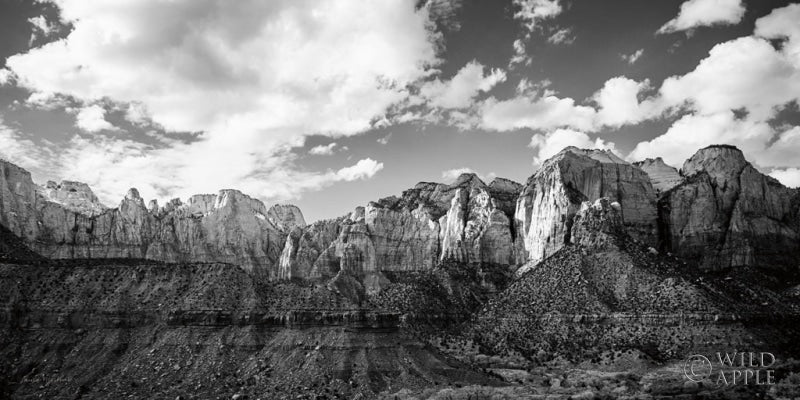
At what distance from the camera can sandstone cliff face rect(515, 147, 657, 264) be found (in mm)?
173125

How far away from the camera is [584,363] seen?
115 metres

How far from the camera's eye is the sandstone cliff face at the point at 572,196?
173 metres

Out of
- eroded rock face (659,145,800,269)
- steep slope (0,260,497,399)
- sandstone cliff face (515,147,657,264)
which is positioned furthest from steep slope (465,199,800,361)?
steep slope (0,260,497,399)

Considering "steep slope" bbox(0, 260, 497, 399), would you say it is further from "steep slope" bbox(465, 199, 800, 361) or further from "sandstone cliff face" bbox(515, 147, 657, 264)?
"sandstone cliff face" bbox(515, 147, 657, 264)

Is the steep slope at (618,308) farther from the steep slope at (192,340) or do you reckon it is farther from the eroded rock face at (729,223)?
the steep slope at (192,340)

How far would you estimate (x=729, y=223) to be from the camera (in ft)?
619

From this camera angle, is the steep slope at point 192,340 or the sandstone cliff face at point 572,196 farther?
the sandstone cliff face at point 572,196

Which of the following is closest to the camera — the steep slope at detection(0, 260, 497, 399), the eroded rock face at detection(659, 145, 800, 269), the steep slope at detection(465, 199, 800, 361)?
the steep slope at detection(0, 260, 497, 399)

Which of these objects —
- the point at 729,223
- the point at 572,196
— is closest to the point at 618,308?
the point at 572,196

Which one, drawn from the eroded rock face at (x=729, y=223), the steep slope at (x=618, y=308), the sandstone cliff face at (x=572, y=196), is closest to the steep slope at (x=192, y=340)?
the steep slope at (x=618, y=308)

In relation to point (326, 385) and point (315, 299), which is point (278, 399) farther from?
point (315, 299)

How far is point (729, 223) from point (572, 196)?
2109 inches

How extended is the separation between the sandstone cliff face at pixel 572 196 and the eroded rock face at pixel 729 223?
27.4 feet

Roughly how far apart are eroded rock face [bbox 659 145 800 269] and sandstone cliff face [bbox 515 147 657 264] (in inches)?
329
